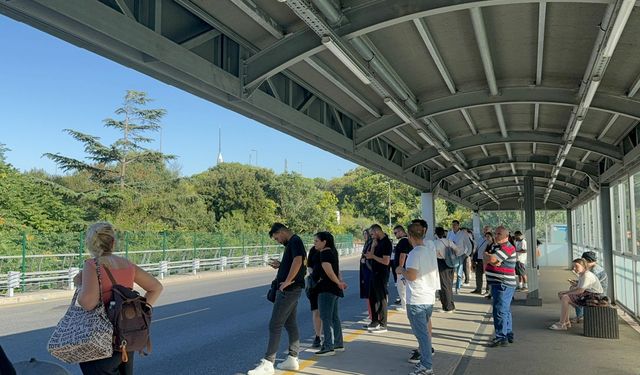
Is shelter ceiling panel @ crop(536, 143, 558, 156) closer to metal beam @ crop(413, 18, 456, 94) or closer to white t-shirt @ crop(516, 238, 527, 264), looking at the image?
white t-shirt @ crop(516, 238, 527, 264)

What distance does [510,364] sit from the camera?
24.0 feet

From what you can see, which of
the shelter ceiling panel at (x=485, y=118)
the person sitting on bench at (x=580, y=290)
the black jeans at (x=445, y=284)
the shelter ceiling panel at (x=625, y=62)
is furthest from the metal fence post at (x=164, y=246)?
the shelter ceiling panel at (x=625, y=62)

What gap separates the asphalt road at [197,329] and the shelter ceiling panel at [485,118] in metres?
4.74

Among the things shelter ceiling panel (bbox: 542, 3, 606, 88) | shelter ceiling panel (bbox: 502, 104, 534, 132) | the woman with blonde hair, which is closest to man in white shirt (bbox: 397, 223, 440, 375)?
shelter ceiling panel (bbox: 542, 3, 606, 88)

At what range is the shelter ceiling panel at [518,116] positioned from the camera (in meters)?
9.75

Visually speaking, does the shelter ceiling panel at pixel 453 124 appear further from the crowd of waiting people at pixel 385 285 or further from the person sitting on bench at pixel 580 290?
the person sitting on bench at pixel 580 290

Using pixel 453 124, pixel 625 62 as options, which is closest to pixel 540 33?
pixel 625 62

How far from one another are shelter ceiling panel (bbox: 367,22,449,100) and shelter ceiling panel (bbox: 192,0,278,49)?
48.9 inches

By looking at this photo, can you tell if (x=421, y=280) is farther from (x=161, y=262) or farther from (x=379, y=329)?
(x=161, y=262)

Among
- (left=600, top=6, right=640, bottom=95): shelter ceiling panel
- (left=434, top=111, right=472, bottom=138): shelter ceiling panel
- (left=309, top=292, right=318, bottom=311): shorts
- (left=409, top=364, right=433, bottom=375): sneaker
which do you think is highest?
(left=434, top=111, right=472, bottom=138): shelter ceiling panel

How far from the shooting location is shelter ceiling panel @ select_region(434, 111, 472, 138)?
10435 mm

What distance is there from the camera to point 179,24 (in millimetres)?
5559

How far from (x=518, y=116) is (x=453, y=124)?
1.25 m

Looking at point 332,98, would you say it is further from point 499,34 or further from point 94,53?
point 94,53
